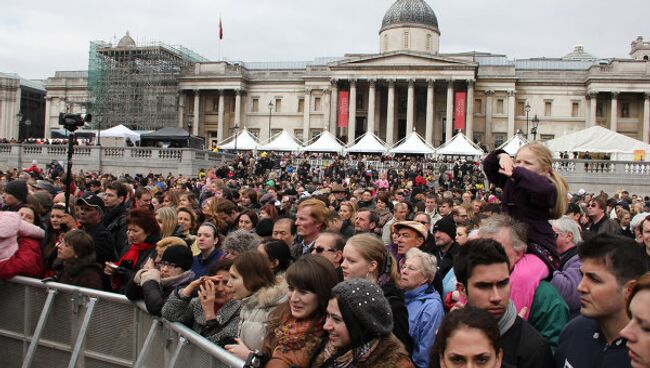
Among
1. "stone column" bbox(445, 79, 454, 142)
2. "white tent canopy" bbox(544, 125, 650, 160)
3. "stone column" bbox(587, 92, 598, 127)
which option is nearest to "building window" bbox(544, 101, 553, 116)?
"stone column" bbox(587, 92, 598, 127)

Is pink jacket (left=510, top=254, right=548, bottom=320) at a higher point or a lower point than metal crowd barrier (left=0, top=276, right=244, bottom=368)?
higher

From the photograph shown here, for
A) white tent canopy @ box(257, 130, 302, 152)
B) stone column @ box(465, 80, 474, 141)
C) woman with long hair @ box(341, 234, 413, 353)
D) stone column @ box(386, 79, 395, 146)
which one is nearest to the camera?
woman with long hair @ box(341, 234, 413, 353)

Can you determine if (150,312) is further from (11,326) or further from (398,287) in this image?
(11,326)

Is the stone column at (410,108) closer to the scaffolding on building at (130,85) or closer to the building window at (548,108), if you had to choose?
the building window at (548,108)

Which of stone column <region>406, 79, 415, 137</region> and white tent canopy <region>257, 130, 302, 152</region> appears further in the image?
stone column <region>406, 79, 415, 137</region>

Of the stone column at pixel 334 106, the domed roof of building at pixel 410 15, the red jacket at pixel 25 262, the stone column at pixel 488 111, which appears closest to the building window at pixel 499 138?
the stone column at pixel 488 111

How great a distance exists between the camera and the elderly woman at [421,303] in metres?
4.50

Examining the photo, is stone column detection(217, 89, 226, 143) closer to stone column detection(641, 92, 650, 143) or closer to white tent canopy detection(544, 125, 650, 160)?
stone column detection(641, 92, 650, 143)

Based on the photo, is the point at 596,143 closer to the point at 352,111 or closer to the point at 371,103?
the point at 371,103

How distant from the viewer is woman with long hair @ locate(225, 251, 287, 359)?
4289 millimetres

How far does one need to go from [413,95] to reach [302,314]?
59.4 m

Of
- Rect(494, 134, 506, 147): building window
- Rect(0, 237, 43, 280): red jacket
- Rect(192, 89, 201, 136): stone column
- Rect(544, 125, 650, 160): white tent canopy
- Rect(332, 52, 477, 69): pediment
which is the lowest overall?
Rect(0, 237, 43, 280): red jacket

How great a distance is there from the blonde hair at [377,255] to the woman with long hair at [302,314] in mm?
726

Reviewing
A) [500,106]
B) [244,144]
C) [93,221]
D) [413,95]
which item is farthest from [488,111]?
[93,221]
